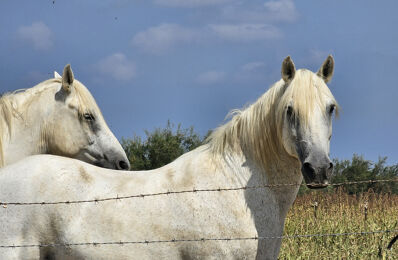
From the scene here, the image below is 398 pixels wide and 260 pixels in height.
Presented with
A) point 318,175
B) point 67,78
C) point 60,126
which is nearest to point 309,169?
point 318,175

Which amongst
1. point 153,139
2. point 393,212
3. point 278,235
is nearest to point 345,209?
point 393,212

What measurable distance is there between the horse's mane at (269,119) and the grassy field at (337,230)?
4.24 metres

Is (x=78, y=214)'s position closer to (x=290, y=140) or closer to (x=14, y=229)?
(x=14, y=229)

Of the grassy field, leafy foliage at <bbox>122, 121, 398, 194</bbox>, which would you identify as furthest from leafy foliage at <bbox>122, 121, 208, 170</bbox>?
the grassy field

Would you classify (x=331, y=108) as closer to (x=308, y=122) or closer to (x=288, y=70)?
(x=308, y=122)

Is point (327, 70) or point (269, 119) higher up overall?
point (327, 70)

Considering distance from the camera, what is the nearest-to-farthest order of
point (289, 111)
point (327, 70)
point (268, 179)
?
point (289, 111) → point (268, 179) → point (327, 70)

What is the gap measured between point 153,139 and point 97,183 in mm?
20377

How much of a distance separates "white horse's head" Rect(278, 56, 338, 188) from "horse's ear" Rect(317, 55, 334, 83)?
22cm

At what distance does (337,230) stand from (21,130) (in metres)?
6.38

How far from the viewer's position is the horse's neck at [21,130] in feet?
18.3

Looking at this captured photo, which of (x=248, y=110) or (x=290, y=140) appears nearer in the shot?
(x=290, y=140)

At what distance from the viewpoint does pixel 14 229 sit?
4238mm

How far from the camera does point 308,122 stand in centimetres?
407
